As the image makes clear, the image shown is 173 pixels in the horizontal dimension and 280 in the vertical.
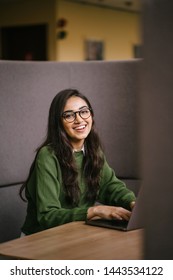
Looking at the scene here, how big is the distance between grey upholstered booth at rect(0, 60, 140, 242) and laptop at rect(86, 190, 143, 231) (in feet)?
2.34

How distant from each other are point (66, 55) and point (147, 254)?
8.15m

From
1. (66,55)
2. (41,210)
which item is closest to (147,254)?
(41,210)

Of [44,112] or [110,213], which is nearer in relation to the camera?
[110,213]

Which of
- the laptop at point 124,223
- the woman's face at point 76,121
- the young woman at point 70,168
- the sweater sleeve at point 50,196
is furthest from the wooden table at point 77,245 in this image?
the woman's face at point 76,121

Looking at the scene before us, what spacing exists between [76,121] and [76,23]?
7358 mm

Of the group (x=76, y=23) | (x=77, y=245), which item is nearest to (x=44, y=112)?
(x=77, y=245)

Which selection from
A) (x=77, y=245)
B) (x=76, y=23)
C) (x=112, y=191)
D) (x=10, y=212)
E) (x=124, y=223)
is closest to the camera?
(x=77, y=245)

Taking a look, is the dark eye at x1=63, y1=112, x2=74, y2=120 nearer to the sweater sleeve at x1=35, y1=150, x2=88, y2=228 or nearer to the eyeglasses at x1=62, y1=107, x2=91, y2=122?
the eyeglasses at x1=62, y1=107, x2=91, y2=122

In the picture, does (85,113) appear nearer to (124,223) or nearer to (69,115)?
(69,115)

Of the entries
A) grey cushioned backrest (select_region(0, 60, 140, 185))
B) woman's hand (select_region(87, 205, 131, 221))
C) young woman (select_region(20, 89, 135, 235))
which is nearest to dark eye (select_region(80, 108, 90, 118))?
young woman (select_region(20, 89, 135, 235))

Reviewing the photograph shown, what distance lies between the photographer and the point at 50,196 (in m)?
1.44

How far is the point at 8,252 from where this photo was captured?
3.36ft

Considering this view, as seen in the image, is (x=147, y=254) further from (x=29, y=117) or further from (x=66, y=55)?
(x=66, y=55)
